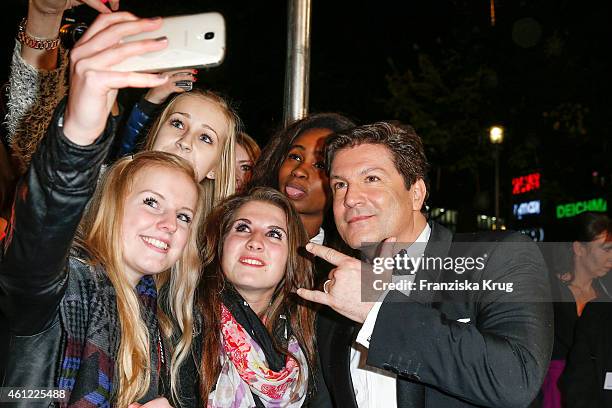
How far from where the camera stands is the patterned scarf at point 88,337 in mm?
2002

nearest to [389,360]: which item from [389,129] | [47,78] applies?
[389,129]

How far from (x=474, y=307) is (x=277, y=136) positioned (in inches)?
80.4

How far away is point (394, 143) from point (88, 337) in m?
1.82

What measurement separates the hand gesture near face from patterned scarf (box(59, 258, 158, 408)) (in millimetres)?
725

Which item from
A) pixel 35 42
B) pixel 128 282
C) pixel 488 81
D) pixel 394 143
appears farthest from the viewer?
pixel 488 81

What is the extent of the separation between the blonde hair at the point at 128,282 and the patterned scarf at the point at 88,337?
0.06 m

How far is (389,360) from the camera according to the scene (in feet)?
7.39

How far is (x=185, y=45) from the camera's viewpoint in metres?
1.62

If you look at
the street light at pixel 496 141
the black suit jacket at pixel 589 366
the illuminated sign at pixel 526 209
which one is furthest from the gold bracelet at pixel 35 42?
the illuminated sign at pixel 526 209

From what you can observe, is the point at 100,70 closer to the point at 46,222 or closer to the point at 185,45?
the point at 185,45

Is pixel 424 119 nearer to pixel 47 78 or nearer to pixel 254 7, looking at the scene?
pixel 254 7

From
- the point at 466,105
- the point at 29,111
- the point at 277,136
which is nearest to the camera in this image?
the point at 29,111

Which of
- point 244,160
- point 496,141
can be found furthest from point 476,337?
point 496,141

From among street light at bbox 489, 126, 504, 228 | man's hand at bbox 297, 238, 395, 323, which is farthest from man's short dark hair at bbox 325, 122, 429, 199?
street light at bbox 489, 126, 504, 228
